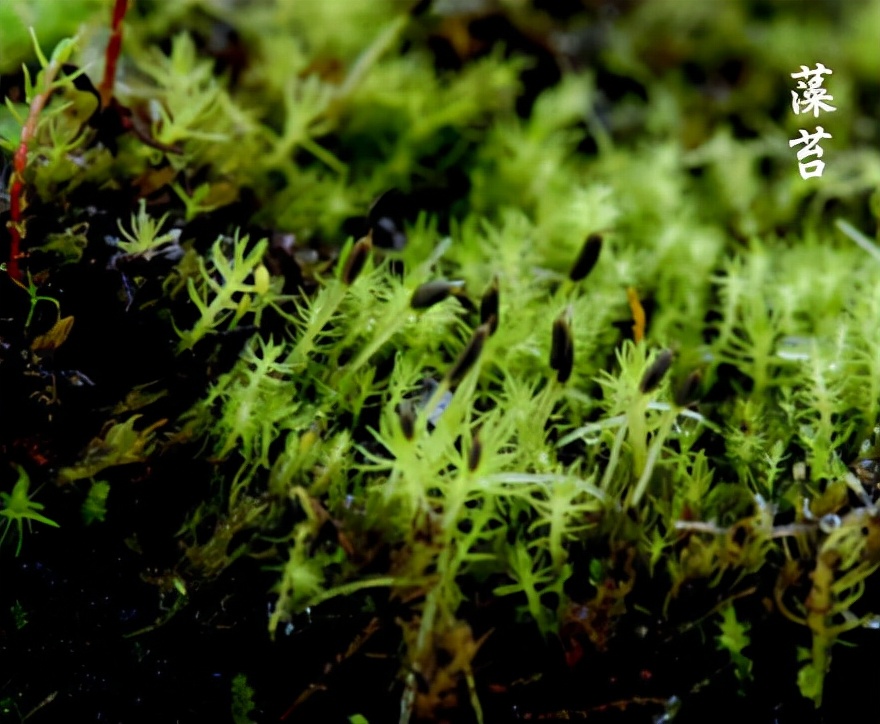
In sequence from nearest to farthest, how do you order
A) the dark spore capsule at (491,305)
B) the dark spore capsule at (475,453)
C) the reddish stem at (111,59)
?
the dark spore capsule at (475,453) < the dark spore capsule at (491,305) < the reddish stem at (111,59)

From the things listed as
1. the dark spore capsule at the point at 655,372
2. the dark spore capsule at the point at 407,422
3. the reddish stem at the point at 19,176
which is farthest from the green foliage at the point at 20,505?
the dark spore capsule at the point at 655,372

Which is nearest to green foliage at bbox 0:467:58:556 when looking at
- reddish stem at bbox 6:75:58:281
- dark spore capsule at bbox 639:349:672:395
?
reddish stem at bbox 6:75:58:281

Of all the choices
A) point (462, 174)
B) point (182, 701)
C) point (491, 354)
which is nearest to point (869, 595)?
point (491, 354)

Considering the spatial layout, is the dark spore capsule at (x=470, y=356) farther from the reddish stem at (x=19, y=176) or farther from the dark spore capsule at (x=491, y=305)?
the reddish stem at (x=19, y=176)

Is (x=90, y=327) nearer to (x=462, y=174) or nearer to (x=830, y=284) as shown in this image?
(x=462, y=174)

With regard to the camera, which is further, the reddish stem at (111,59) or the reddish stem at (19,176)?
the reddish stem at (111,59)

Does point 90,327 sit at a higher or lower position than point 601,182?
higher

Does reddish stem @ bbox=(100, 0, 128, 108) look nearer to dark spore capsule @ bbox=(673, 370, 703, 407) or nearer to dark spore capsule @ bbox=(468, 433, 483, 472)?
dark spore capsule @ bbox=(468, 433, 483, 472)
